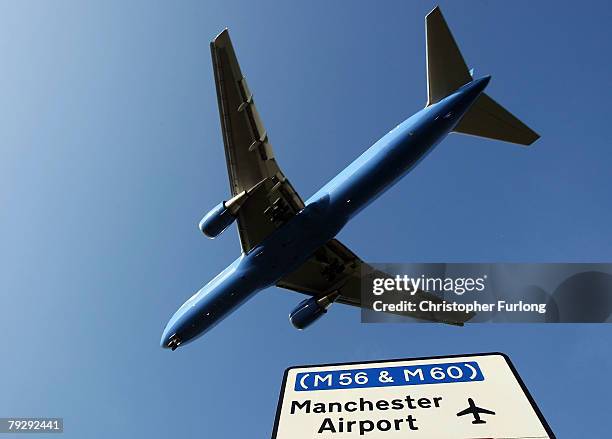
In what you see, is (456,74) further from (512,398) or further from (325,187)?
(512,398)

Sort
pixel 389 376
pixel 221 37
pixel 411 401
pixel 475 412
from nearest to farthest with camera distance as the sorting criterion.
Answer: pixel 475 412 < pixel 411 401 < pixel 389 376 < pixel 221 37

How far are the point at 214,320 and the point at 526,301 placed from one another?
696 inches

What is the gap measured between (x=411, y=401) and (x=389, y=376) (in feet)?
0.93

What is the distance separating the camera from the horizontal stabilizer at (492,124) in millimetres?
23531

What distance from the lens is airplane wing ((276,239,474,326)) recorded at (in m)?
29.4

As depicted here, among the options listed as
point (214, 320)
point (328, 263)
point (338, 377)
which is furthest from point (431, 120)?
point (338, 377)

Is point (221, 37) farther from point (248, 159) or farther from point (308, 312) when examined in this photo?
point (308, 312)

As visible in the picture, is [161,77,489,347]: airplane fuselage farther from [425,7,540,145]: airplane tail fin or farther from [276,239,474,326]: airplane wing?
[276,239,474,326]: airplane wing

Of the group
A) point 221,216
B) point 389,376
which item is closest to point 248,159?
point 221,216

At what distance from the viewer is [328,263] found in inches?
1168

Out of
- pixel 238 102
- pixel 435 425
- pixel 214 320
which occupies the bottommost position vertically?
pixel 435 425

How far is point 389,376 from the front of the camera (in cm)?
353

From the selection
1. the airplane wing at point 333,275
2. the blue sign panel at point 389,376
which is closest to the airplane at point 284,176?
the airplane wing at point 333,275

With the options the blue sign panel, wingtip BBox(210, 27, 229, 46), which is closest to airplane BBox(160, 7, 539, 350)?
wingtip BBox(210, 27, 229, 46)
